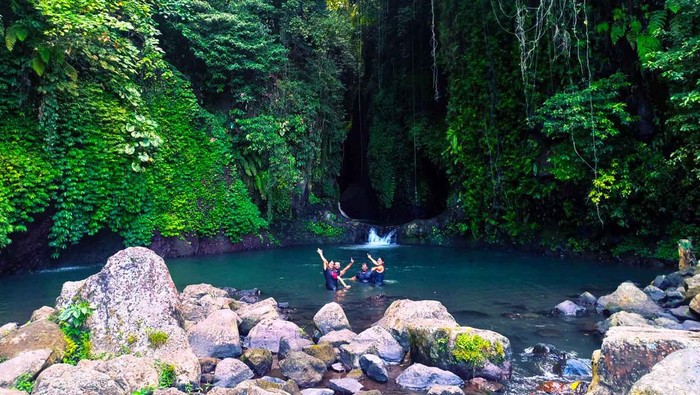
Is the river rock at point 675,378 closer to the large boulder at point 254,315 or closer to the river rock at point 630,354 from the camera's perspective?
the river rock at point 630,354

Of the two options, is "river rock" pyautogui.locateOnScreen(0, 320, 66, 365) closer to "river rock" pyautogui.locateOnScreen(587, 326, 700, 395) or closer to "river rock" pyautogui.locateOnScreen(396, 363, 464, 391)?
"river rock" pyautogui.locateOnScreen(396, 363, 464, 391)

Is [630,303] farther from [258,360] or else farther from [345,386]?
[258,360]

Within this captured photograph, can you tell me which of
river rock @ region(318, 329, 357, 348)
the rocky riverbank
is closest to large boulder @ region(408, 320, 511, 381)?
the rocky riverbank

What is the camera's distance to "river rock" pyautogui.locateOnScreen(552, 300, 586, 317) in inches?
378

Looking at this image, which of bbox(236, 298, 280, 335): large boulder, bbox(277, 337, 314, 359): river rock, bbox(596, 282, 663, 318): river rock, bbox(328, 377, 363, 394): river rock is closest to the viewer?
bbox(328, 377, 363, 394): river rock

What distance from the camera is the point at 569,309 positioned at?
9688mm

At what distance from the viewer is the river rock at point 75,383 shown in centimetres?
490

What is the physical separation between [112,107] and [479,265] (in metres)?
12.6

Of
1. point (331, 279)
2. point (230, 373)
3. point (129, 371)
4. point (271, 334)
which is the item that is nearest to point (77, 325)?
point (129, 371)

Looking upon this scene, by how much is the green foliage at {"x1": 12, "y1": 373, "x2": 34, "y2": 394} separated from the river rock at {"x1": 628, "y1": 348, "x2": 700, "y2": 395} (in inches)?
237

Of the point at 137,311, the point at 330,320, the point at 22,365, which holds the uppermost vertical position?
the point at 137,311

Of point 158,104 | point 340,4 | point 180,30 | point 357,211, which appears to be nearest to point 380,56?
point 340,4

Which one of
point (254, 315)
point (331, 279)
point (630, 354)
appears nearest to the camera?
point (630, 354)

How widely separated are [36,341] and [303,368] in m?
3.51
